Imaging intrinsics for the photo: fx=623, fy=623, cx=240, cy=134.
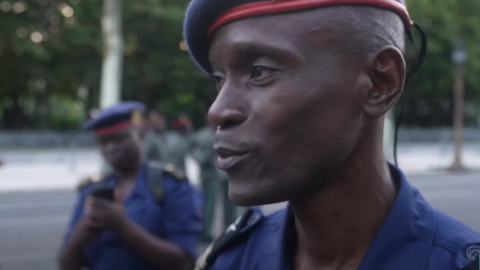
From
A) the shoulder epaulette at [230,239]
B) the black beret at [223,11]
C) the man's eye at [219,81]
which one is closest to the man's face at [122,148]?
the shoulder epaulette at [230,239]

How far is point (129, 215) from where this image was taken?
120 inches

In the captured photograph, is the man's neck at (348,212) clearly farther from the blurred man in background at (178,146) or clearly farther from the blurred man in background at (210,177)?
the blurred man in background at (178,146)

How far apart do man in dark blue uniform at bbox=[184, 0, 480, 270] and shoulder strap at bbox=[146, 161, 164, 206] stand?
5.71ft

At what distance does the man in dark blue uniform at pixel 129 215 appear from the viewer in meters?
2.84

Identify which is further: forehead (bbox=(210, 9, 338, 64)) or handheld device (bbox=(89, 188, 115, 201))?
handheld device (bbox=(89, 188, 115, 201))

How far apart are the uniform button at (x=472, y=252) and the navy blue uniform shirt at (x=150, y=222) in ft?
6.34

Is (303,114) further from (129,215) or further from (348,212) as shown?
(129,215)

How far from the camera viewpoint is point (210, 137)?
8680 mm

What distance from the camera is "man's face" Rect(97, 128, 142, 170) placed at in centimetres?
329

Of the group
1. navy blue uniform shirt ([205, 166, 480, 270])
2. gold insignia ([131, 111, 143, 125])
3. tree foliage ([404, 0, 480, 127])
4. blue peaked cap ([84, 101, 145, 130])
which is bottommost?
tree foliage ([404, 0, 480, 127])

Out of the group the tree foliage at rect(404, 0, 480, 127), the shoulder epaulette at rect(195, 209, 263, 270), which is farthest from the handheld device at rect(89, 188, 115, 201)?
the tree foliage at rect(404, 0, 480, 127)

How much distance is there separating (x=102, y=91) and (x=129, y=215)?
11.2 meters

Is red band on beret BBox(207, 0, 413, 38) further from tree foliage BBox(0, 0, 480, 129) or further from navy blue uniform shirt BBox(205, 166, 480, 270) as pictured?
tree foliage BBox(0, 0, 480, 129)

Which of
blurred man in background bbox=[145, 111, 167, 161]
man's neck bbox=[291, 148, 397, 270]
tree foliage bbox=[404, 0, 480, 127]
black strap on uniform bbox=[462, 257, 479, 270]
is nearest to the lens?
black strap on uniform bbox=[462, 257, 479, 270]
